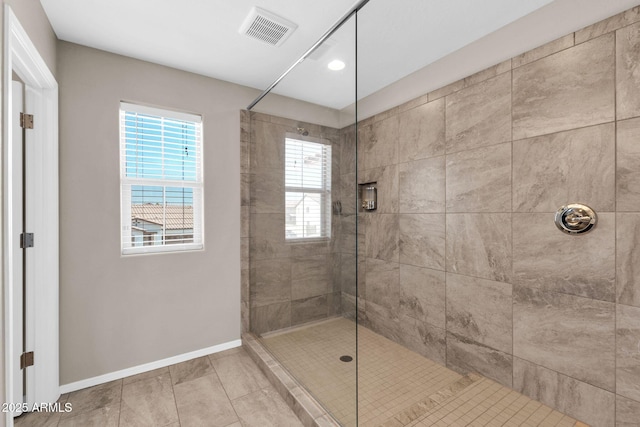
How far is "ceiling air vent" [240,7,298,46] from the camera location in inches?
69.8

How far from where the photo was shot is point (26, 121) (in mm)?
1785

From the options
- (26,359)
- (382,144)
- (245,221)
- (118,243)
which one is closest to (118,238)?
(118,243)

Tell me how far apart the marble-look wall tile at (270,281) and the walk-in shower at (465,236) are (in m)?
0.02

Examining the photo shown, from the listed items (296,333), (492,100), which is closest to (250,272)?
(296,333)

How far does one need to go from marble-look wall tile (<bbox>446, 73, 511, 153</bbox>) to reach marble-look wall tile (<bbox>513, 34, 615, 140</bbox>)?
0.07 meters

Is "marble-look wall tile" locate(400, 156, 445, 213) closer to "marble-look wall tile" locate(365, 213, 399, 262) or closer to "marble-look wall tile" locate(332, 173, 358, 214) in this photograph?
"marble-look wall tile" locate(365, 213, 399, 262)

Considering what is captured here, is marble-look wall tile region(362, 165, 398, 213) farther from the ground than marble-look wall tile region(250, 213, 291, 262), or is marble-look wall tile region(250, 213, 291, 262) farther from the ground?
marble-look wall tile region(362, 165, 398, 213)

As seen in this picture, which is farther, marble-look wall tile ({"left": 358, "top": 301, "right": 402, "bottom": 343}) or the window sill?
marble-look wall tile ({"left": 358, "top": 301, "right": 402, "bottom": 343})

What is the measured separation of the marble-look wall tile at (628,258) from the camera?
1410 millimetres

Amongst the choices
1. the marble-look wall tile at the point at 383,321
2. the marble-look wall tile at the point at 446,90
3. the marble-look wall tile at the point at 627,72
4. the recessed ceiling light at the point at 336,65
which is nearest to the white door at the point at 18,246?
the recessed ceiling light at the point at 336,65

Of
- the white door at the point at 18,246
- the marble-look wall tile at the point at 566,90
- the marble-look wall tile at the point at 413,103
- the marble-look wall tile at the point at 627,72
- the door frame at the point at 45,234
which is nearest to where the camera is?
the marble-look wall tile at the point at 627,72

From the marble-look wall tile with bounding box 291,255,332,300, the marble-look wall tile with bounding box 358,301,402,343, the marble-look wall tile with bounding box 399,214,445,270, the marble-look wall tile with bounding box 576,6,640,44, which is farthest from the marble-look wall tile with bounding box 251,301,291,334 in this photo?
the marble-look wall tile with bounding box 576,6,640,44

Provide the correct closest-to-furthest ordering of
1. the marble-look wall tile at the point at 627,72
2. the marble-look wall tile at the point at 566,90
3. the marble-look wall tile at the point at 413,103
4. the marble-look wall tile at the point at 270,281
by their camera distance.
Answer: the marble-look wall tile at the point at 627,72 < the marble-look wall tile at the point at 566,90 < the marble-look wall tile at the point at 270,281 < the marble-look wall tile at the point at 413,103

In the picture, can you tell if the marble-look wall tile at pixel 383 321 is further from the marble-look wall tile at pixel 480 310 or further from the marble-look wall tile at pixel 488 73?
the marble-look wall tile at pixel 488 73
